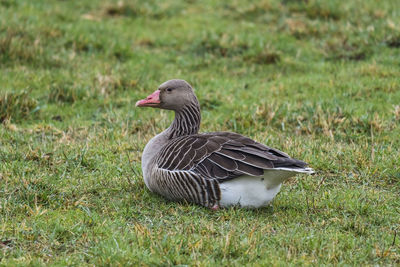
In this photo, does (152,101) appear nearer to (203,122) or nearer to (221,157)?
(221,157)

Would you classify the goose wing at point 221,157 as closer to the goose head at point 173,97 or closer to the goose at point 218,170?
the goose at point 218,170

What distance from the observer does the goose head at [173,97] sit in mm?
6508

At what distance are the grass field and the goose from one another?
16 cm

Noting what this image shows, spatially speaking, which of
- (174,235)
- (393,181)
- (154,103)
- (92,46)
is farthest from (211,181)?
(92,46)

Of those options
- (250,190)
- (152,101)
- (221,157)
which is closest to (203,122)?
(152,101)

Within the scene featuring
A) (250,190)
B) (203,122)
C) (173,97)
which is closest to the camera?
Result: (250,190)

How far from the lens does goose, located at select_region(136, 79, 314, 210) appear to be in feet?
18.1

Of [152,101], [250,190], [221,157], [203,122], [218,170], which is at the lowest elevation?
[203,122]

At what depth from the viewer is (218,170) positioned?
5.68 m

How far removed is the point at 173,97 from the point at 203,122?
8.36 ft

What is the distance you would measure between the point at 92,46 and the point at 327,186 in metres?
6.84

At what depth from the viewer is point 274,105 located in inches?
365

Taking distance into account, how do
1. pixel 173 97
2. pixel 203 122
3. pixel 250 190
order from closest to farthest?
1. pixel 250 190
2. pixel 173 97
3. pixel 203 122

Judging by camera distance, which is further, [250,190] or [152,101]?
[152,101]
